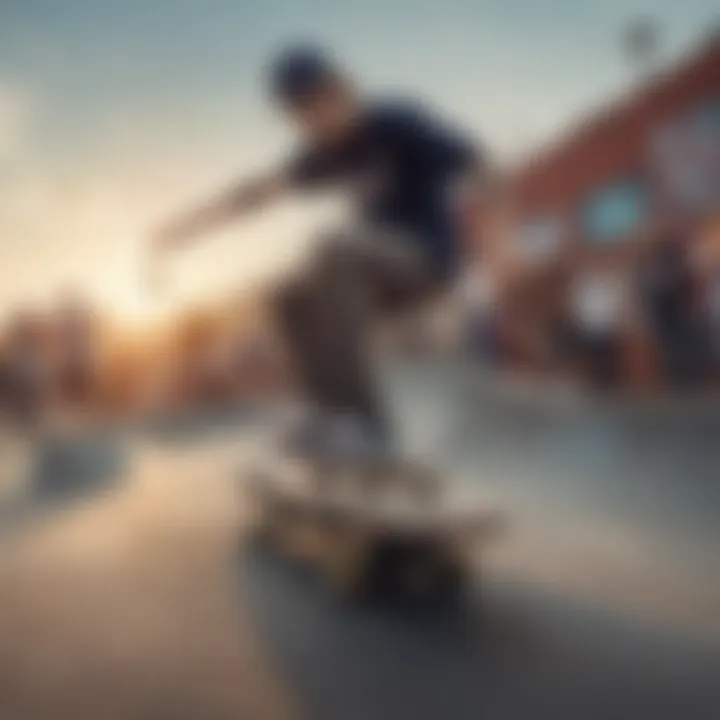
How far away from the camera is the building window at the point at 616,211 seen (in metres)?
0.82

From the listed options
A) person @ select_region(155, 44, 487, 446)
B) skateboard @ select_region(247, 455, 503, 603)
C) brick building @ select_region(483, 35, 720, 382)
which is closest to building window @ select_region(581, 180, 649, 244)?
brick building @ select_region(483, 35, 720, 382)

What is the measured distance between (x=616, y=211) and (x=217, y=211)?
366 mm

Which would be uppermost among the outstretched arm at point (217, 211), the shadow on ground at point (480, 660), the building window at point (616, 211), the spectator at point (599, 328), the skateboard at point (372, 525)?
the outstretched arm at point (217, 211)

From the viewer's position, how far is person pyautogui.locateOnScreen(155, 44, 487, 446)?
0.83m

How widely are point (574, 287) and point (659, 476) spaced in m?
0.19

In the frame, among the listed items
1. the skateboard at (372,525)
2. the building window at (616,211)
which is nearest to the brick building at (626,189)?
the building window at (616,211)

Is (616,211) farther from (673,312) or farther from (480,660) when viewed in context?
(480,660)

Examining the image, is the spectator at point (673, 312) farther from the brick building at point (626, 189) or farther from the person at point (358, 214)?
the person at point (358, 214)

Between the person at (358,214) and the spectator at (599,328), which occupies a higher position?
the person at (358,214)

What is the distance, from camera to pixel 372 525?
30.5 inches

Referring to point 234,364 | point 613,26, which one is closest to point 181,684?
point 234,364

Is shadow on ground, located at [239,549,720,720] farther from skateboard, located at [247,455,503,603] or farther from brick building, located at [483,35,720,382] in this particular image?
brick building, located at [483,35,720,382]

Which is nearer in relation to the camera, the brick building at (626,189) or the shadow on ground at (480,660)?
the shadow on ground at (480,660)

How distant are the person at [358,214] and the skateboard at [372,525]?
0.17 ft
